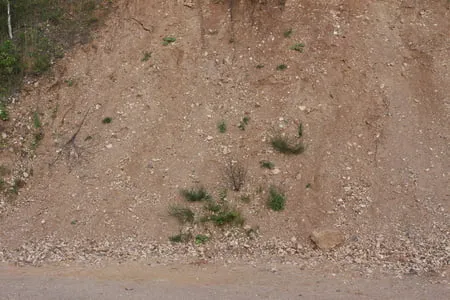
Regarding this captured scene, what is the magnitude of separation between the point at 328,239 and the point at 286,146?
179 centimetres

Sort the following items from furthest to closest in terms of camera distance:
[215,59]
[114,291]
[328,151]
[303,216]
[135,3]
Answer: [135,3] < [215,59] < [328,151] < [303,216] < [114,291]

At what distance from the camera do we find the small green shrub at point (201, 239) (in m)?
7.80

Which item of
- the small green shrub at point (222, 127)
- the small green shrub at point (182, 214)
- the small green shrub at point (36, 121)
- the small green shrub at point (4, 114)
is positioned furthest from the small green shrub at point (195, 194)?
the small green shrub at point (4, 114)

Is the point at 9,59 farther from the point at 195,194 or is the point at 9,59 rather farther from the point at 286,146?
the point at 286,146

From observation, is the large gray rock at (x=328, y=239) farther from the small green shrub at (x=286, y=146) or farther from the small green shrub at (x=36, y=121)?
the small green shrub at (x=36, y=121)

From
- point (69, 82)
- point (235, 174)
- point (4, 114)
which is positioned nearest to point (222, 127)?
point (235, 174)

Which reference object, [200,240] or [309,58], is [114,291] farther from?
[309,58]

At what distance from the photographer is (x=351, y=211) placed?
807 centimetres

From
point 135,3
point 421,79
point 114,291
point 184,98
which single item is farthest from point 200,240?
point 135,3

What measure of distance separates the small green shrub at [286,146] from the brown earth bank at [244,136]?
0.25ft

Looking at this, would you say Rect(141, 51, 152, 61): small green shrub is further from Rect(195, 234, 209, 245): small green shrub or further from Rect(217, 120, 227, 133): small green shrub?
Rect(195, 234, 209, 245): small green shrub

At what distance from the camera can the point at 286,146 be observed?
8820 mm

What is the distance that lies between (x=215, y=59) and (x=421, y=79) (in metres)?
3.42

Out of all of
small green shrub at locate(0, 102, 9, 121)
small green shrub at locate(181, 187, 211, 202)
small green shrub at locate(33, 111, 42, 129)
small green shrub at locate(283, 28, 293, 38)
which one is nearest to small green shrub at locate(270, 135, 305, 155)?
small green shrub at locate(181, 187, 211, 202)
